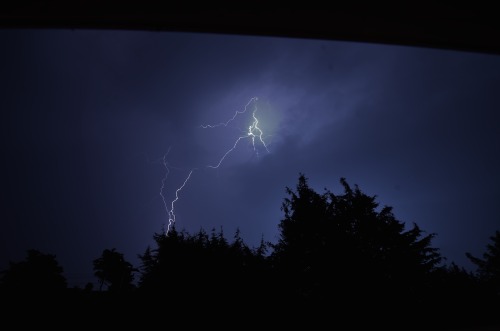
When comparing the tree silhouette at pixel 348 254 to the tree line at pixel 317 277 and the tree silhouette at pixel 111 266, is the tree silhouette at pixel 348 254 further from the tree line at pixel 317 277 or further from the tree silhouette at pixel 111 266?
the tree silhouette at pixel 111 266

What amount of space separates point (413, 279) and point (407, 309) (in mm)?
3852

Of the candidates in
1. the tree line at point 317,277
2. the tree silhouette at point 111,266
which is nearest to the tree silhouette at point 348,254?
the tree line at point 317,277

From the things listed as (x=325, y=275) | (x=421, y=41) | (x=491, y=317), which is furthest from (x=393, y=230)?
(x=421, y=41)

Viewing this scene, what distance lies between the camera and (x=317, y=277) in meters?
10.9

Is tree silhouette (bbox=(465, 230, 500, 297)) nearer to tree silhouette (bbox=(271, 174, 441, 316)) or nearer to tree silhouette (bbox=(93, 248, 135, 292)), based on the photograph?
tree silhouette (bbox=(271, 174, 441, 316))

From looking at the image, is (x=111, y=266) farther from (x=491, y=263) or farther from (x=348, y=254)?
(x=491, y=263)

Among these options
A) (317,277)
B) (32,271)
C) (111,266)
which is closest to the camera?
(317,277)

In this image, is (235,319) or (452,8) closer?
(452,8)

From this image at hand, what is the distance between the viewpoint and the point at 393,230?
14.3 m

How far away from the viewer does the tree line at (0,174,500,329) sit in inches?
300

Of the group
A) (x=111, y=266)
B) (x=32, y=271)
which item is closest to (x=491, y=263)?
(x=32, y=271)

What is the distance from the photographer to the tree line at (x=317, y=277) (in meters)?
7.62

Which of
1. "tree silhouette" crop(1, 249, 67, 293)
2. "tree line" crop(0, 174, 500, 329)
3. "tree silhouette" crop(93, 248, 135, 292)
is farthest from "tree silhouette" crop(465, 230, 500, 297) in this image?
"tree silhouette" crop(93, 248, 135, 292)

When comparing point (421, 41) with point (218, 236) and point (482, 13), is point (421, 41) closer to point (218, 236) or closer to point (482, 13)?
point (482, 13)
